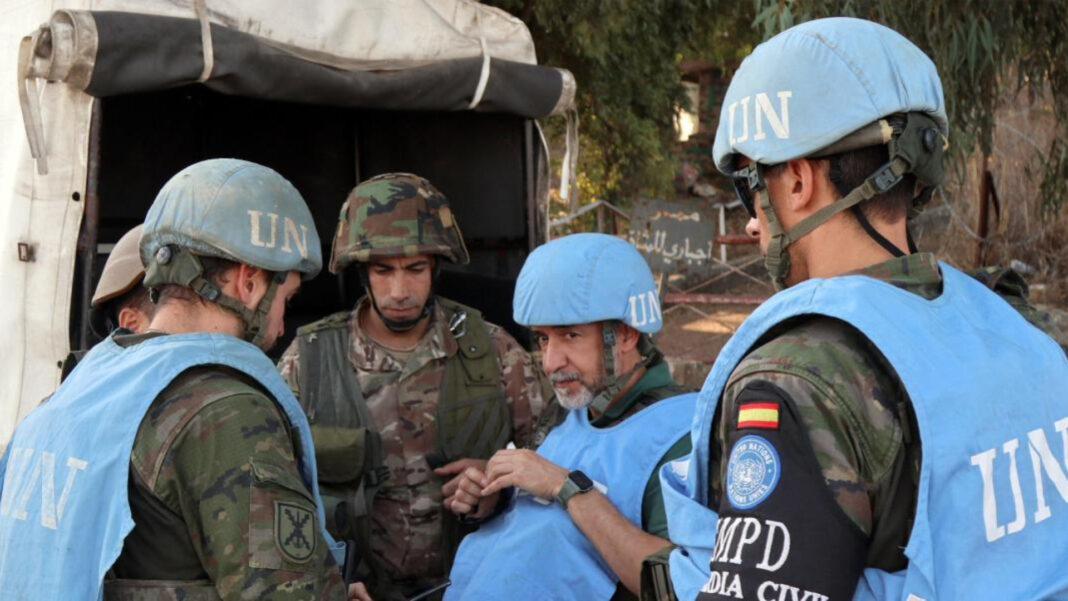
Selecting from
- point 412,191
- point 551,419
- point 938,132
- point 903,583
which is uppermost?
point 938,132

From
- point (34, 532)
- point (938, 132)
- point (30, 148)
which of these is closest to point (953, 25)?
point (938, 132)

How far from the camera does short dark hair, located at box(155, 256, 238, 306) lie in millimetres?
2219

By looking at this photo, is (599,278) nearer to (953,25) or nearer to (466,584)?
(466,584)

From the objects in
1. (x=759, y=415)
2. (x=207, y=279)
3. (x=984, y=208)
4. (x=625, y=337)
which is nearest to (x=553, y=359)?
(x=625, y=337)

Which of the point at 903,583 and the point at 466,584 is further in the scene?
the point at 466,584

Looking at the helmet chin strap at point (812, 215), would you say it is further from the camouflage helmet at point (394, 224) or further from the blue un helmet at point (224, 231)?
the camouflage helmet at point (394, 224)

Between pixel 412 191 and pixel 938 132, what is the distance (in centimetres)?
235

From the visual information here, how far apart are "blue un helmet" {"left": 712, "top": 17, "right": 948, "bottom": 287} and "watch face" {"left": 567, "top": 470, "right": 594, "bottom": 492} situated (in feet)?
3.41

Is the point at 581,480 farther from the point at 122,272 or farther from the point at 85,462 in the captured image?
the point at 122,272

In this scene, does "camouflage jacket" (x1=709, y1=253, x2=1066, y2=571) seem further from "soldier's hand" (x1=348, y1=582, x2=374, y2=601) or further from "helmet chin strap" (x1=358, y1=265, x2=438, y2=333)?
"helmet chin strap" (x1=358, y1=265, x2=438, y2=333)

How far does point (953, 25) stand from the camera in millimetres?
4215

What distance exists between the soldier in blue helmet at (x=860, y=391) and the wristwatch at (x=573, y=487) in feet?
2.82

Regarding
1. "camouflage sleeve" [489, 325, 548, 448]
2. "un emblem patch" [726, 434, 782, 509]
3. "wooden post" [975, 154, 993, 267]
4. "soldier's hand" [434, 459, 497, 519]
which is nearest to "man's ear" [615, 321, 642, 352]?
"soldier's hand" [434, 459, 497, 519]

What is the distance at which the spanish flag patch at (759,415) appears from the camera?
1.43m
